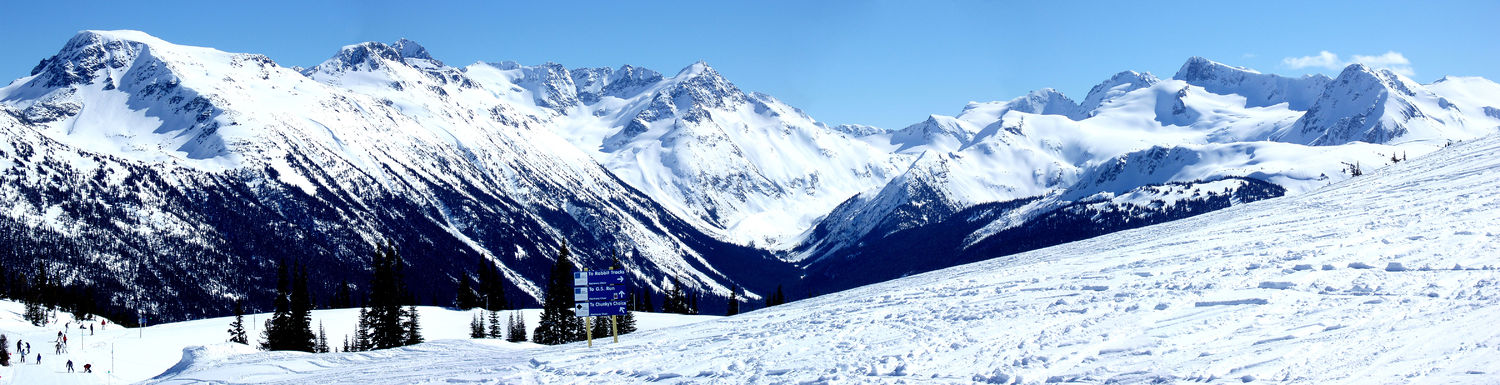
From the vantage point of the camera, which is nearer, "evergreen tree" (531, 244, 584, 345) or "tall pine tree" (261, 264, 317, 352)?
"tall pine tree" (261, 264, 317, 352)

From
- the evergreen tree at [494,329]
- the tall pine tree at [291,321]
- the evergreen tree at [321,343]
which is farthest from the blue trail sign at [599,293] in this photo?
the evergreen tree at [494,329]

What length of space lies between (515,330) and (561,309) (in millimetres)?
10774

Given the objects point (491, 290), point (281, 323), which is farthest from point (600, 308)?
point (491, 290)

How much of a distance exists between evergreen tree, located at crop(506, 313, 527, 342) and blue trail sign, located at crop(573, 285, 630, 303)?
159ft

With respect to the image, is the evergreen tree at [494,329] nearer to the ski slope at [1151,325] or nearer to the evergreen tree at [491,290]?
the evergreen tree at [491,290]

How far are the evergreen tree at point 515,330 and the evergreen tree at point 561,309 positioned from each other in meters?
3.73

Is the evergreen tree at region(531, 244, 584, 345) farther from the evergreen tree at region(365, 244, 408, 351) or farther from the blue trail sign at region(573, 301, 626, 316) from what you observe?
the blue trail sign at region(573, 301, 626, 316)

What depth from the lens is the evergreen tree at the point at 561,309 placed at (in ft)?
231

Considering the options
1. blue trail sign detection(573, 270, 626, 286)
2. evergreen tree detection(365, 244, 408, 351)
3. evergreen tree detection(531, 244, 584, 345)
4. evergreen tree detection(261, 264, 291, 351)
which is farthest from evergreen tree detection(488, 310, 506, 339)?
blue trail sign detection(573, 270, 626, 286)

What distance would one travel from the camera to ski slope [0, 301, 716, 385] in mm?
54688

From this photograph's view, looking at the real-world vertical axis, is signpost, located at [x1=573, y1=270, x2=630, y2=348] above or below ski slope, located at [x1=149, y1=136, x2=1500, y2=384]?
above

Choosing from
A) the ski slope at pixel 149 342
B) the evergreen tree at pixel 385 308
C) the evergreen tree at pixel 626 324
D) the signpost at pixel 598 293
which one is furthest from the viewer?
the evergreen tree at pixel 626 324

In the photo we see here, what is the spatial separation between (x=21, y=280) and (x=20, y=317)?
57965 millimetres

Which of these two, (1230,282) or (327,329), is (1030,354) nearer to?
(1230,282)
